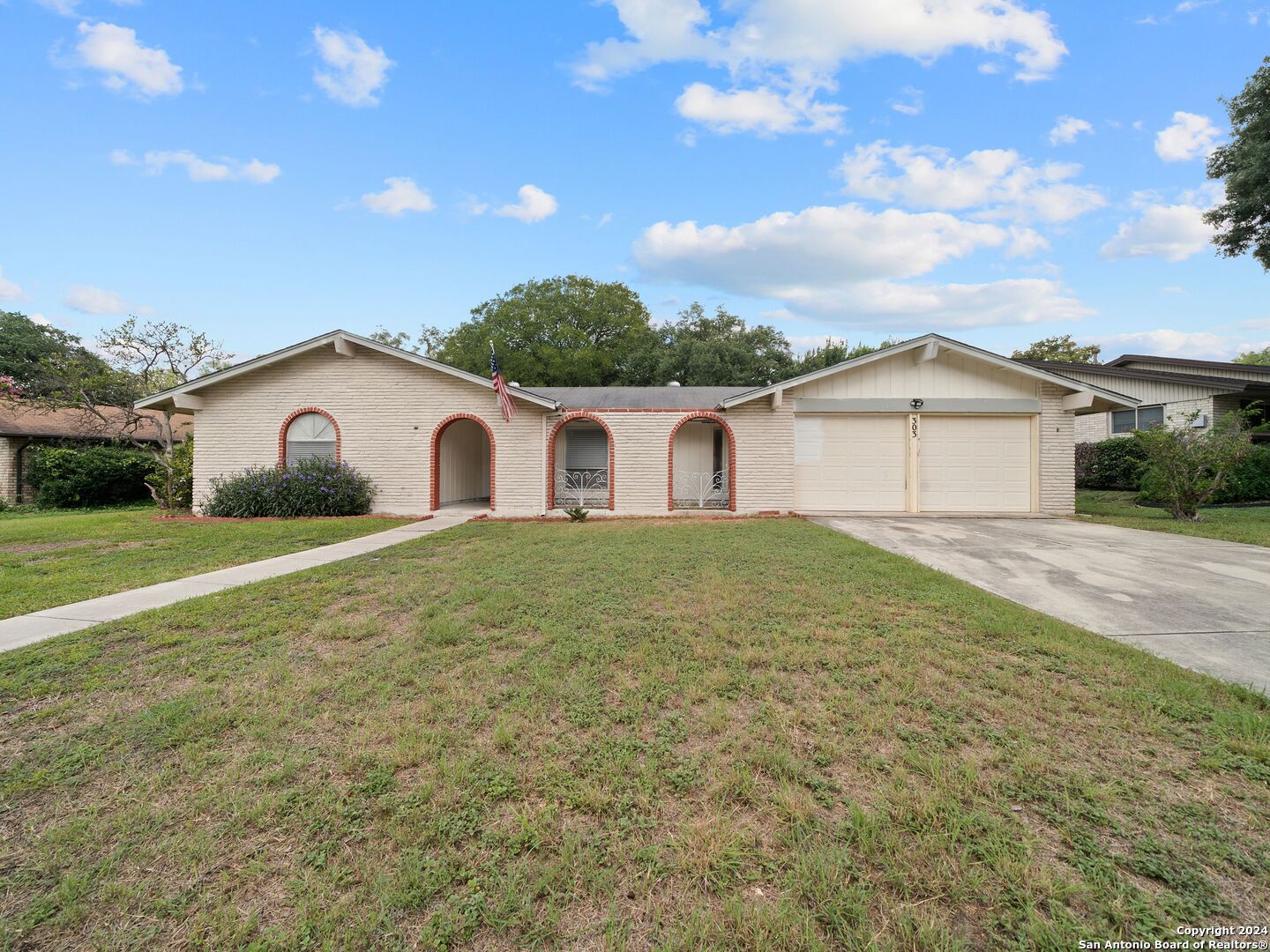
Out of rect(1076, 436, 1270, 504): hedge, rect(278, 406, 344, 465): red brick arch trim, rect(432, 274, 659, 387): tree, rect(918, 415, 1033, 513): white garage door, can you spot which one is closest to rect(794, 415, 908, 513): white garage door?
rect(918, 415, 1033, 513): white garage door

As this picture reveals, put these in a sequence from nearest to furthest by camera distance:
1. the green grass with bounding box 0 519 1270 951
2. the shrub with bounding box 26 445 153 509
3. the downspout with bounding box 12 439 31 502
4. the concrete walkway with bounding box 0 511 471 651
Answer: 1. the green grass with bounding box 0 519 1270 951
2. the concrete walkway with bounding box 0 511 471 651
3. the shrub with bounding box 26 445 153 509
4. the downspout with bounding box 12 439 31 502

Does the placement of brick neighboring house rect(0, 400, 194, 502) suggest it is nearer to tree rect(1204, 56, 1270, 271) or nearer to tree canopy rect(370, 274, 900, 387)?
tree canopy rect(370, 274, 900, 387)

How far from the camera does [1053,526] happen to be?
10.6 m

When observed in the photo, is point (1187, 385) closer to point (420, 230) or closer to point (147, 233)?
point (420, 230)

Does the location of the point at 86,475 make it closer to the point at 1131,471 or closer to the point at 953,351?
the point at 953,351

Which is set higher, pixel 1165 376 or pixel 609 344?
pixel 609 344

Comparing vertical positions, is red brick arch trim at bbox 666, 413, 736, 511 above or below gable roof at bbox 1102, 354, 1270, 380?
below

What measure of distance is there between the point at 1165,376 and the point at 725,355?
1922cm

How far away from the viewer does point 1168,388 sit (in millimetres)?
17219

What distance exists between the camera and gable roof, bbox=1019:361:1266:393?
15.2 metres

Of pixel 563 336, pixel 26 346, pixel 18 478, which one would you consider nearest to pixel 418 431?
pixel 18 478

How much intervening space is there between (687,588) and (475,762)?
345cm

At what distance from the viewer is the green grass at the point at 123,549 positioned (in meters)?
5.80

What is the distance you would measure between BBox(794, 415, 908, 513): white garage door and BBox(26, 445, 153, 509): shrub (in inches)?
815
